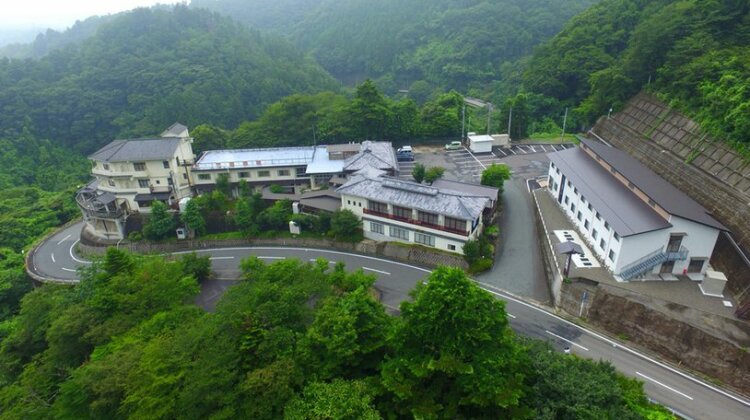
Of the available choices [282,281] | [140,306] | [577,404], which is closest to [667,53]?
[577,404]

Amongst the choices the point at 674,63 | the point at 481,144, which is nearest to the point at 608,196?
the point at 674,63

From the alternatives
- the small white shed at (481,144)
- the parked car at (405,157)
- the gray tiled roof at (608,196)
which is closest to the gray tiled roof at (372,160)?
the parked car at (405,157)

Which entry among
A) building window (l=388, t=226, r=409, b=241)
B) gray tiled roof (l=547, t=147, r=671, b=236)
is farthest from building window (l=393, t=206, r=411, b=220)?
gray tiled roof (l=547, t=147, r=671, b=236)

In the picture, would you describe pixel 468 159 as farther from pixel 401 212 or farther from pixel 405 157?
pixel 401 212

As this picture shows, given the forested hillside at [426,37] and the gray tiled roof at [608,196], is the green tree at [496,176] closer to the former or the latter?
the gray tiled roof at [608,196]

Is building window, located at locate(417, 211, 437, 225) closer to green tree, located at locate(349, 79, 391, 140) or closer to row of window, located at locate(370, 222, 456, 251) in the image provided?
row of window, located at locate(370, 222, 456, 251)

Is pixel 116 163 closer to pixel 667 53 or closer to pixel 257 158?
pixel 257 158
